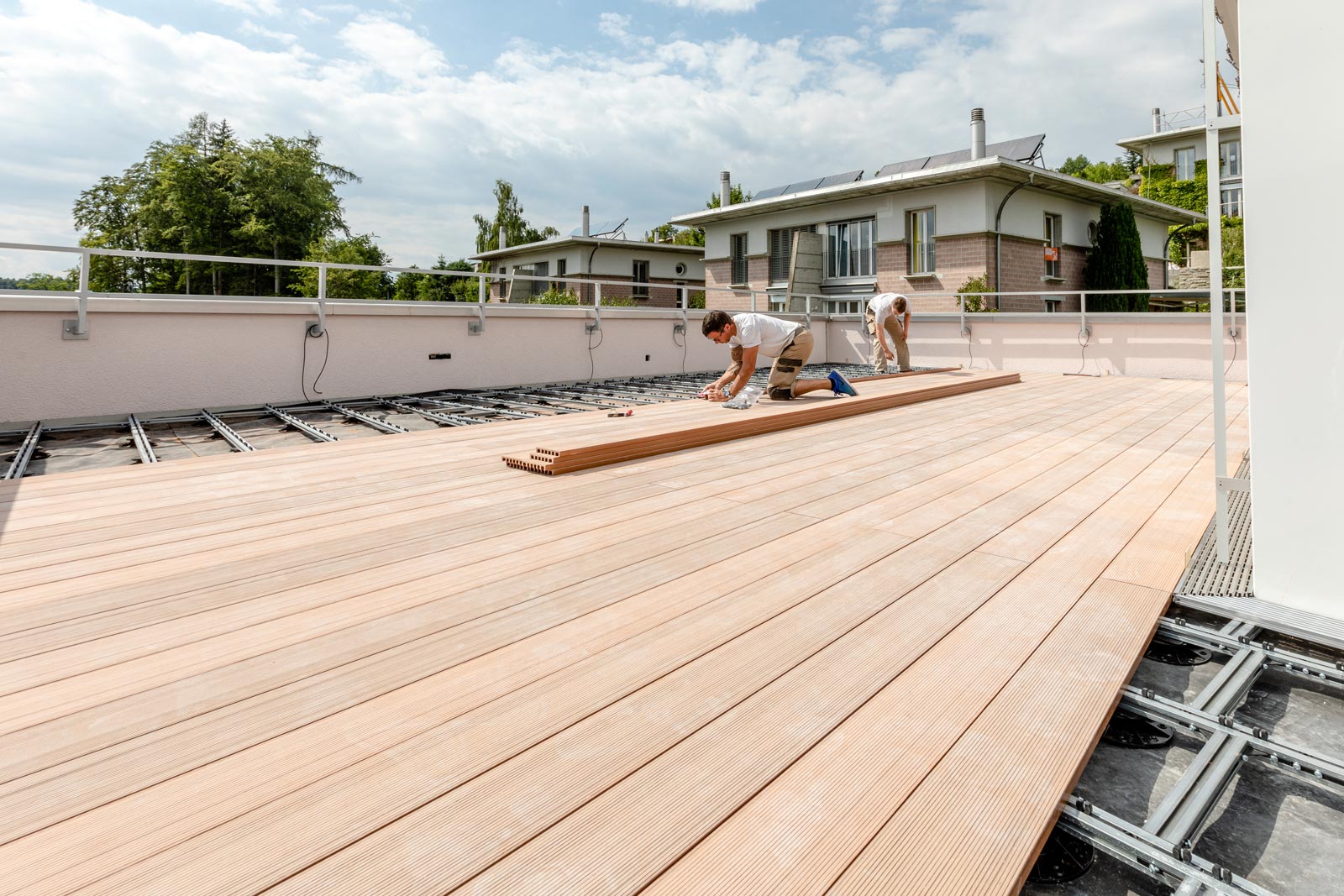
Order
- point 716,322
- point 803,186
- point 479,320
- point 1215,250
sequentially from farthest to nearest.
Result: point 803,186, point 479,320, point 716,322, point 1215,250

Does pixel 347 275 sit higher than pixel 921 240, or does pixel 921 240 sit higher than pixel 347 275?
pixel 347 275

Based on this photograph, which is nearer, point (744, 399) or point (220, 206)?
point (744, 399)

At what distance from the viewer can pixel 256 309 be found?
6.92m

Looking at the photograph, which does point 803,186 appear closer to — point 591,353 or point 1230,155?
point 591,353

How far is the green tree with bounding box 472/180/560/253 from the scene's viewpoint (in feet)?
138

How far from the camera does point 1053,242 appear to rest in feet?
55.1

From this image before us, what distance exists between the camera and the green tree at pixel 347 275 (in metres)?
33.5


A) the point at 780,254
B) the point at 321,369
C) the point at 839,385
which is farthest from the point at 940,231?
the point at 321,369

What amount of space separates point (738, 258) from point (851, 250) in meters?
3.71

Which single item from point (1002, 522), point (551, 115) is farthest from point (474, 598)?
point (551, 115)

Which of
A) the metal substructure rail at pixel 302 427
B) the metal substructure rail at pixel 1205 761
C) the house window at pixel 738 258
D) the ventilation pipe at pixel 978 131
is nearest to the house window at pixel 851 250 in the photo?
the house window at pixel 738 258

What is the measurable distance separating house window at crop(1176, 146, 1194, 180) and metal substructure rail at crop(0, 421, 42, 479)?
152 ft

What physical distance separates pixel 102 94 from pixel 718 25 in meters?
39.1

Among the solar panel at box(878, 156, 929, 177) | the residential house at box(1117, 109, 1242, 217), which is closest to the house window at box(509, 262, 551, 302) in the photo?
the solar panel at box(878, 156, 929, 177)
